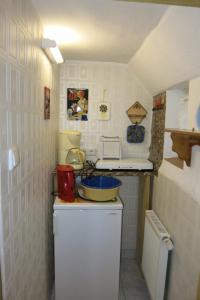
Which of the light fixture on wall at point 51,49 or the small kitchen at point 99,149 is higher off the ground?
the light fixture on wall at point 51,49

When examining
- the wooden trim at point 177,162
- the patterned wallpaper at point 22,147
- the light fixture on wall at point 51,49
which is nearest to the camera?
the patterned wallpaper at point 22,147

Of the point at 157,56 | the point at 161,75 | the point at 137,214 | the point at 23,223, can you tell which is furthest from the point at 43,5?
the point at 137,214

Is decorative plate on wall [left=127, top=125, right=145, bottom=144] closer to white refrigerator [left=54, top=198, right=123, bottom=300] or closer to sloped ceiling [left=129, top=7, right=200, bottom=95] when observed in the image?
A: sloped ceiling [left=129, top=7, right=200, bottom=95]

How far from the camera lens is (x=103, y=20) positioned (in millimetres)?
1356

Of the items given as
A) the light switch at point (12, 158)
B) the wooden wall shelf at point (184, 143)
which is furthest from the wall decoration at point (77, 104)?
the light switch at point (12, 158)

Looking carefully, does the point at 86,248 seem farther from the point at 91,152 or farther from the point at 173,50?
the point at 173,50

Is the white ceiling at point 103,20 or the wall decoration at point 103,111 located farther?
the wall decoration at point 103,111

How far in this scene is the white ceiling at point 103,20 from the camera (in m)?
1.18

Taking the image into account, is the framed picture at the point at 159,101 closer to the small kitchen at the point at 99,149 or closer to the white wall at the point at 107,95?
the small kitchen at the point at 99,149

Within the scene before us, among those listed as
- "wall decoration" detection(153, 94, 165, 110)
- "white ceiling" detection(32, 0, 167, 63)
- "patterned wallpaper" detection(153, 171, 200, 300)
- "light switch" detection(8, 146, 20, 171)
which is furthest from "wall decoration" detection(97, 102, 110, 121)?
"light switch" detection(8, 146, 20, 171)

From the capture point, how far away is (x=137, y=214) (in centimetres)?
255

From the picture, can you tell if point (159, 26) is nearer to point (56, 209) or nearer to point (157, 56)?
point (157, 56)

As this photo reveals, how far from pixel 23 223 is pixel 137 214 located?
1.65 meters

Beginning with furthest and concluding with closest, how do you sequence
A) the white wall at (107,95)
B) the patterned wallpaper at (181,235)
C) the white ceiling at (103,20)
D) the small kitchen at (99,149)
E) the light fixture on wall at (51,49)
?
1. the white wall at (107,95)
2. the light fixture on wall at (51,49)
3. the patterned wallpaper at (181,235)
4. the white ceiling at (103,20)
5. the small kitchen at (99,149)
